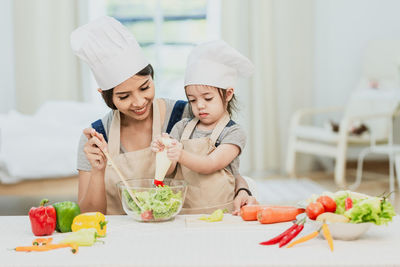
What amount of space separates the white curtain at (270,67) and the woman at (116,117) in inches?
162

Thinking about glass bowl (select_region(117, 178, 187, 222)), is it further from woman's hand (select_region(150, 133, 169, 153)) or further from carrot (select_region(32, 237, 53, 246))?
carrot (select_region(32, 237, 53, 246))

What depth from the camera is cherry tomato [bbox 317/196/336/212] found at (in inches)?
57.9

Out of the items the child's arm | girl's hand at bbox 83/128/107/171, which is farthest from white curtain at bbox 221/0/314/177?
girl's hand at bbox 83/128/107/171

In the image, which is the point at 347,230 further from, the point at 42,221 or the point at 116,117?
the point at 116,117

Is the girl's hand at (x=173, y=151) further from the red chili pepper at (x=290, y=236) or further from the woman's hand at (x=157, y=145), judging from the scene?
the red chili pepper at (x=290, y=236)

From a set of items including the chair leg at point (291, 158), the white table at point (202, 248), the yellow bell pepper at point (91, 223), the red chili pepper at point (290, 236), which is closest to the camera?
the white table at point (202, 248)

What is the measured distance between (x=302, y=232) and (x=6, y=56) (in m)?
5.28

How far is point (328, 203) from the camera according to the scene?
147cm

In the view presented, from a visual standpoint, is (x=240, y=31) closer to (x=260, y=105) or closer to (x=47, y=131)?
(x=260, y=105)

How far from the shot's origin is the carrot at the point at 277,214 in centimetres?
157

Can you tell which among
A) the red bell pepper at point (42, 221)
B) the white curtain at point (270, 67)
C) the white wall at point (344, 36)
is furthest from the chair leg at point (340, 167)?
the red bell pepper at point (42, 221)

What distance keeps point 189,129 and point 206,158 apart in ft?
0.61

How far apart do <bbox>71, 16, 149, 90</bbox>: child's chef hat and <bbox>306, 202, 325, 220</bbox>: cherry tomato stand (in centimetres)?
70

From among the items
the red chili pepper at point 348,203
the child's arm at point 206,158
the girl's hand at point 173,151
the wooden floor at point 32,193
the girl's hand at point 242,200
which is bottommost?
the wooden floor at point 32,193
